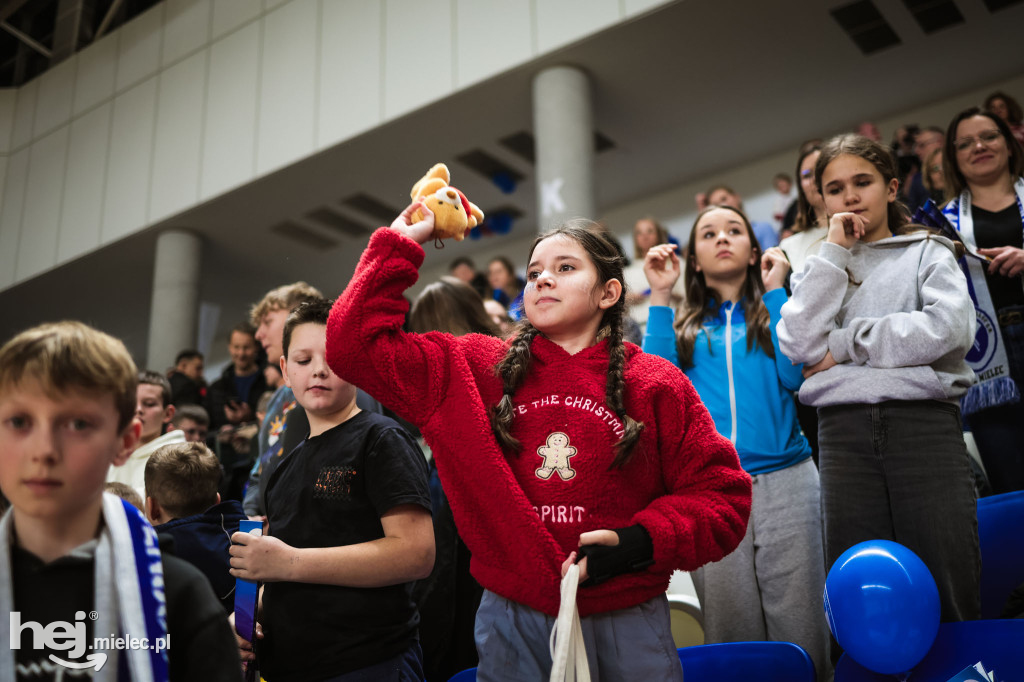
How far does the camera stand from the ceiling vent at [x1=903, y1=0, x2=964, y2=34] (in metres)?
5.85

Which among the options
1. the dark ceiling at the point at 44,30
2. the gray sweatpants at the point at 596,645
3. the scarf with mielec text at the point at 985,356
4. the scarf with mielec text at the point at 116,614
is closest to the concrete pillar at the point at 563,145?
the scarf with mielec text at the point at 985,356

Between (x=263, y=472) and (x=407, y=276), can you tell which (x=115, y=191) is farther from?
(x=407, y=276)

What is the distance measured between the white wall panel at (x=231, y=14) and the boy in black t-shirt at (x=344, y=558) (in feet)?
25.4

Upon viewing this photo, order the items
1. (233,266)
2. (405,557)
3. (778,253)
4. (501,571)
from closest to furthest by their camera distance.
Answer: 1. (501,571)
2. (405,557)
3. (778,253)
4. (233,266)

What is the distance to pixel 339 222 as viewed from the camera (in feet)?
28.8

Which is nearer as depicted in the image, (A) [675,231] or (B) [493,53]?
(B) [493,53]

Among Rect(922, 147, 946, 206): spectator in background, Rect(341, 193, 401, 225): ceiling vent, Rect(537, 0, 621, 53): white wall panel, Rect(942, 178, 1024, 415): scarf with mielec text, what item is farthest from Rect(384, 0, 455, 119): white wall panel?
Rect(942, 178, 1024, 415): scarf with mielec text

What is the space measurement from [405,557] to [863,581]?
981mm

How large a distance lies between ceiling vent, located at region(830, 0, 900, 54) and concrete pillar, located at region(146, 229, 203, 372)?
23.3 ft

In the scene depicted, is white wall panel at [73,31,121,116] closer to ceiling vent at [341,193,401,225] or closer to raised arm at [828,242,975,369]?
ceiling vent at [341,193,401,225]

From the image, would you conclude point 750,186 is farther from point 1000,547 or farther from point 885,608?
point 885,608

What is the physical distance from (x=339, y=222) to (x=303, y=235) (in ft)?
1.88

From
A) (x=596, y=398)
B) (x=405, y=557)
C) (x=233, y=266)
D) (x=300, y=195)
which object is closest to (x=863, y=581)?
(x=596, y=398)

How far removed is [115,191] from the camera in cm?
913
